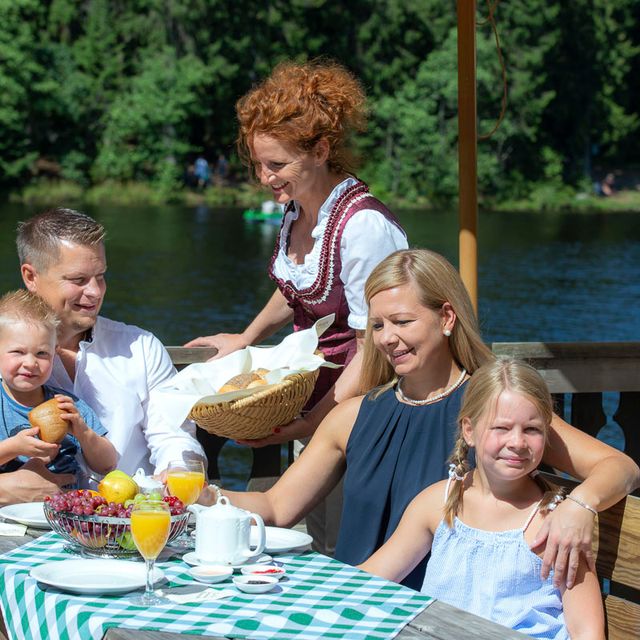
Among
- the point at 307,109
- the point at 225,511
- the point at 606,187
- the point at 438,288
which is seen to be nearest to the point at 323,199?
the point at 307,109

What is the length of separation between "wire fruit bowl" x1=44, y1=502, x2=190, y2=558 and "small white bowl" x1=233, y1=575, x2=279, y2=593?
0.20 metres

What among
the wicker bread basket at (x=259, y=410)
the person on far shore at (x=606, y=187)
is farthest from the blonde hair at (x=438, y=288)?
the person on far shore at (x=606, y=187)

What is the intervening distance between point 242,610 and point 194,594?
0.12 metres

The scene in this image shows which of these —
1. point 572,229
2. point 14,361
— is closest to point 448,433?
point 14,361

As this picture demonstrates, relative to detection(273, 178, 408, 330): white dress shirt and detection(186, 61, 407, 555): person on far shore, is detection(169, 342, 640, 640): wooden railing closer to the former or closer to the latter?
detection(186, 61, 407, 555): person on far shore

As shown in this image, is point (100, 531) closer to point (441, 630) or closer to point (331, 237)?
point (441, 630)

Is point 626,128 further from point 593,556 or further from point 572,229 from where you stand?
point 593,556

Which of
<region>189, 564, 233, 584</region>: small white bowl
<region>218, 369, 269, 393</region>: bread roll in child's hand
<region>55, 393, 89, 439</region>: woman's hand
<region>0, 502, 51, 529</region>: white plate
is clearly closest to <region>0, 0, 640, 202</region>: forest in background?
<region>218, 369, 269, 393</region>: bread roll in child's hand

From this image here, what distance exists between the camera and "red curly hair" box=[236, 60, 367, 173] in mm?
3389

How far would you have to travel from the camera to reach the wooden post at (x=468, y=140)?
4227 millimetres

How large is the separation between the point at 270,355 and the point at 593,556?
1.37 metres

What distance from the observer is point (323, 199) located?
139 inches

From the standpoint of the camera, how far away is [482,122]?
44188 mm

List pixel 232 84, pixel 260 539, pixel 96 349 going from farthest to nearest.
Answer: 1. pixel 232 84
2. pixel 96 349
3. pixel 260 539
